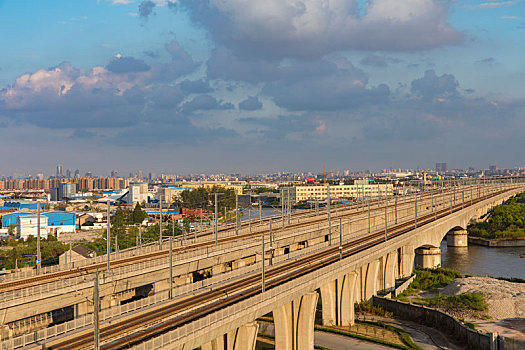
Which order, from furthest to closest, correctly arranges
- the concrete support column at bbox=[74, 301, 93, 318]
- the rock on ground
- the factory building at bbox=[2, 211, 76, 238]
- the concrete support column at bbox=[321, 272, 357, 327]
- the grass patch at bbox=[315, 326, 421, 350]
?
the factory building at bbox=[2, 211, 76, 238] → the rock on ground → the concrete support column at bbox=[321, 272, 357, 327] → the grass patch at bbox=[315, 326, 421, 350] → the concrete support column at bbox=[74, 301, 93, 318]

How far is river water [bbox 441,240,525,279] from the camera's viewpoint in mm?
75625

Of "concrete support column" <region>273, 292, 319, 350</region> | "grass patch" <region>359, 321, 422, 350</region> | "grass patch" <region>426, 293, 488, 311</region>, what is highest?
"concrete support column" <region>273, 292, 319, 350</region>

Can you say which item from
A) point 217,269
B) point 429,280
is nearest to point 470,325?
point 429,280

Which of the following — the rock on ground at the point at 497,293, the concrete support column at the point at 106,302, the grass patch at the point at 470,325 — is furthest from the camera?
the rock on ground at the point at 497,293

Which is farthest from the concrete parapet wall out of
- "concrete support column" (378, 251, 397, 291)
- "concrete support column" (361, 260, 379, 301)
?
"concrete support column" (361, 260, 379, 301)

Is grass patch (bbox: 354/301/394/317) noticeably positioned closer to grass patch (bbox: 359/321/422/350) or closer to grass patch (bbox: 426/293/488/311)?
grass patch (bbox: 359/321/422/350)

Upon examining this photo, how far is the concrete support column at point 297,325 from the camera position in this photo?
35906mm

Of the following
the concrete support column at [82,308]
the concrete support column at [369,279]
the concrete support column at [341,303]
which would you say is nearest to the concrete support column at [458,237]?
the concrete support column at [369,279]

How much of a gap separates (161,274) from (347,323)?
18.8 metres

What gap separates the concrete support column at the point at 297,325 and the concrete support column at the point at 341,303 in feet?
30.7

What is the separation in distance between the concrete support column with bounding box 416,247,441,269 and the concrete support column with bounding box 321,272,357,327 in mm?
34246

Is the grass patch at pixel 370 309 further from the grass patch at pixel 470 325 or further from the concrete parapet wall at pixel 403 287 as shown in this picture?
the grass patch at pixel 470 325

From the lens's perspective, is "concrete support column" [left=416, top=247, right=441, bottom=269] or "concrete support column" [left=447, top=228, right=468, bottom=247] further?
"concrete support column" [left=447, top=228, right=468, bottom=247]

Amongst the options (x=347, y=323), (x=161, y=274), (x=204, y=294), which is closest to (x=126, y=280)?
(x=161, y=274)
